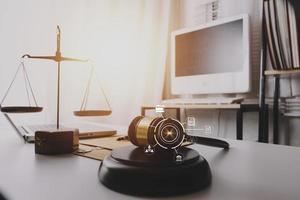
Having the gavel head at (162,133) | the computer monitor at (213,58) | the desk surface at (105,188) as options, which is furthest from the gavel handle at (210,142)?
the computer monitor at (213,58)

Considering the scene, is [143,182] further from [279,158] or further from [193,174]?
[279,158]

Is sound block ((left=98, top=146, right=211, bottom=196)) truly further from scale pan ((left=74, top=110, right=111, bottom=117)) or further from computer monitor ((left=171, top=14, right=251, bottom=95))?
computer monitor ((left=171, top=14, right=251, bottom=95))

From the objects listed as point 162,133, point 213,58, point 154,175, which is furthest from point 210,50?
point 154,175

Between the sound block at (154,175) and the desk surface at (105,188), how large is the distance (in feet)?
0.04

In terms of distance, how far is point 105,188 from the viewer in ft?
1.21

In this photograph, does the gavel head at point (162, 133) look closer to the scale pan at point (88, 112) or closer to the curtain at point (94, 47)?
the scale pan at point (88, 112)

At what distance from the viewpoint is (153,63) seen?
9.13 feet

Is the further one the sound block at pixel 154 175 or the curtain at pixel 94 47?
the curtain at pixel 94 47

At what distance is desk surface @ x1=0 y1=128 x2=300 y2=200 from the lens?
35 cm

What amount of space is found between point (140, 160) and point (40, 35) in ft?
6.19

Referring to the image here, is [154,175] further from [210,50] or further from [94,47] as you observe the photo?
[94,47]

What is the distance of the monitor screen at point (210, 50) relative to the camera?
2.03 metres

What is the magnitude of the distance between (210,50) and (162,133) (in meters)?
1.80

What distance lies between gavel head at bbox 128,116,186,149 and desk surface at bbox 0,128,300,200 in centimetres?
8
